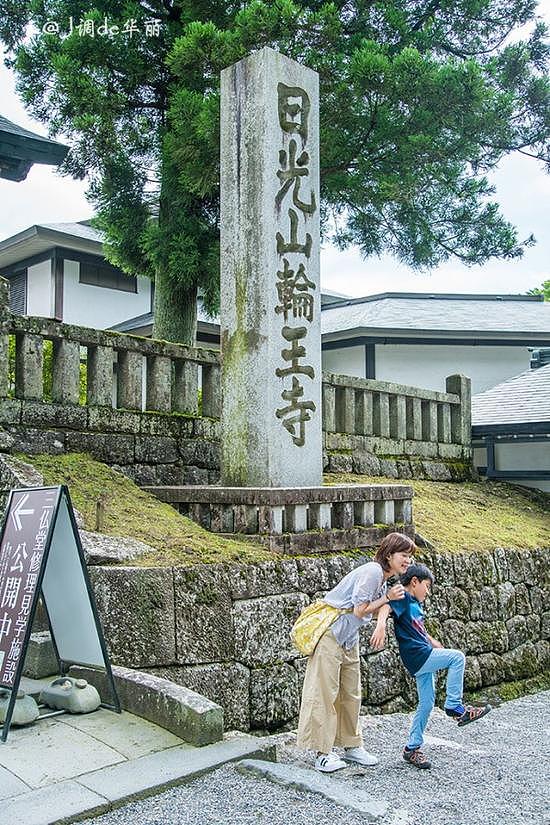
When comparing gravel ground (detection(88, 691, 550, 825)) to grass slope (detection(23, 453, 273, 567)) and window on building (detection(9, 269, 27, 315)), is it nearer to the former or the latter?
grass slope (detection(23, 453, 273, 567))

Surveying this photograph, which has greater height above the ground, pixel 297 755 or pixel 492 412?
pixel 492 412

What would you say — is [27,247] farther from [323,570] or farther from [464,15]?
[323,570]

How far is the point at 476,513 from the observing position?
1088cm

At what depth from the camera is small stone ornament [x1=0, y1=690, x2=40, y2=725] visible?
13.8ft

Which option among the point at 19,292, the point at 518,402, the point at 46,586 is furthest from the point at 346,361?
the point at 46,586

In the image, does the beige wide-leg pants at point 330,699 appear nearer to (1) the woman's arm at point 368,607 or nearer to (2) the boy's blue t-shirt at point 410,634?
(1) the woman's arm at point 368,607

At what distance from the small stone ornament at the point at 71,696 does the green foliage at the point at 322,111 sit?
7257 mm

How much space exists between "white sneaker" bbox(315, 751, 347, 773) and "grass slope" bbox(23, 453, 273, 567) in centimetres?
167

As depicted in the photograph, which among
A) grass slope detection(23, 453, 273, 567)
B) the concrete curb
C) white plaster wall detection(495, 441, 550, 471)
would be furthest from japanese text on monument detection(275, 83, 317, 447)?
white plaster wall detection(495, 441, 550, 471)

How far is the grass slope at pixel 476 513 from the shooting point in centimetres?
934

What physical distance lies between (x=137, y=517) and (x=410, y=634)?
2.53 m

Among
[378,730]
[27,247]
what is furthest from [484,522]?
[27,247]

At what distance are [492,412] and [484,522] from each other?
3236 millimetres

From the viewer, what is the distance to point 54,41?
447 inches
